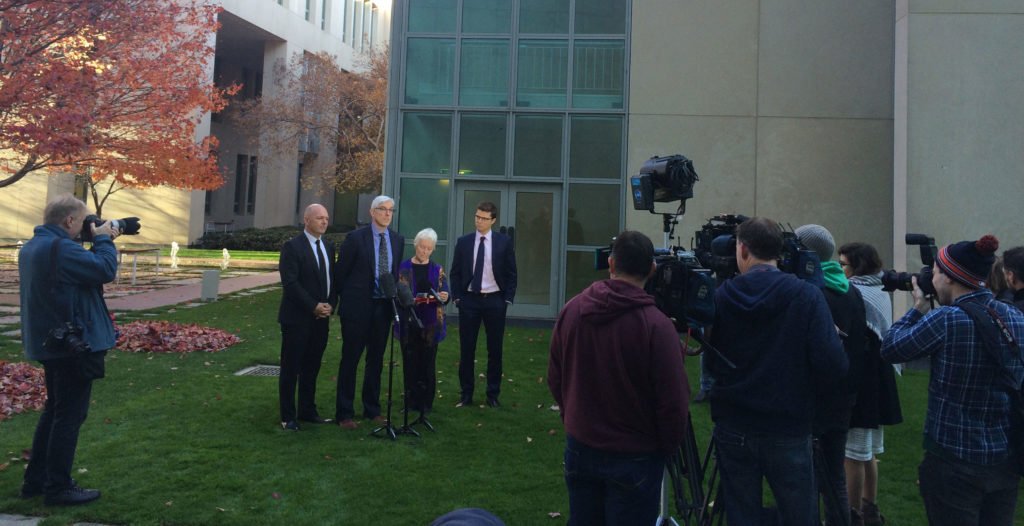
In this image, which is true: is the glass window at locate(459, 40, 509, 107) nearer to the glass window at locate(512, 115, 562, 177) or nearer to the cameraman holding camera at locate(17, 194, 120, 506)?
the glass window at locate(512, 115, 562, 177)

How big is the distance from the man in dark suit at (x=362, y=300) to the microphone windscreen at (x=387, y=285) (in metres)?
0.26

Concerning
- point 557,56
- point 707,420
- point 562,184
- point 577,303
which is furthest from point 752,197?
point 577,303

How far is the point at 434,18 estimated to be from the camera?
14320mm

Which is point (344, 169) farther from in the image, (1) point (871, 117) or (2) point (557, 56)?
(1) point (871, 117)

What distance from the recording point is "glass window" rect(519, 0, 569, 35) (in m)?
14.2

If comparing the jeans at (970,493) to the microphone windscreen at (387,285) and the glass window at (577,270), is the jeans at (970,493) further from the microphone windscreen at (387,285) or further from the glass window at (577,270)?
the glass window at (577,270)

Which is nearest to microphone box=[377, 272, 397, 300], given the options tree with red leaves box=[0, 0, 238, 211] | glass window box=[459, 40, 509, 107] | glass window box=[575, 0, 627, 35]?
tree with red leaves box=[0, 0, 238, 211]

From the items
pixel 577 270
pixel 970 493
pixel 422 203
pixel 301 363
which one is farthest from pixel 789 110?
pixel 970 493

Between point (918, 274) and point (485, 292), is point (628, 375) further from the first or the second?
point (485, 292)

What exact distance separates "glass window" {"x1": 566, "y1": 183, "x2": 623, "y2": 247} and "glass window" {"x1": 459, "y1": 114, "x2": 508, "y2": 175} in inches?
55.8

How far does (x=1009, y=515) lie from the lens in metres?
3.29

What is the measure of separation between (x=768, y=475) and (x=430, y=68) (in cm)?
1214

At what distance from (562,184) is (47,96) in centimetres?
820

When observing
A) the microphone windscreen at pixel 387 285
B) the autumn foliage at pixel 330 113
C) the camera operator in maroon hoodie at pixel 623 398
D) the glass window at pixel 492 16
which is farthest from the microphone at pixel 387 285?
the autumn foliage at pixel 330 113
